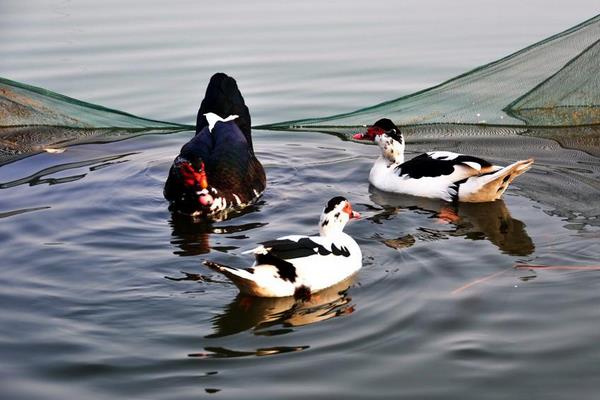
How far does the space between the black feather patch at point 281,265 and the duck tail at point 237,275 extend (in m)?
0.20

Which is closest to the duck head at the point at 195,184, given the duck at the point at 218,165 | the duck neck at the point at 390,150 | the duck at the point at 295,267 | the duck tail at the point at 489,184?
the duck at the point at 218,165

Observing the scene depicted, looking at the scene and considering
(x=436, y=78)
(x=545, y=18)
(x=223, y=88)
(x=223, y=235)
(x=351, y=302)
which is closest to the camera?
(x=351, y=302)

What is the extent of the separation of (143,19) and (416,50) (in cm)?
520

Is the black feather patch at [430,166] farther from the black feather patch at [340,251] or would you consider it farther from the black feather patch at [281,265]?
the black feather patch at [281,265]

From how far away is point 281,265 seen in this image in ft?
24.8

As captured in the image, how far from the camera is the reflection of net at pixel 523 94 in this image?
11297 millimetres

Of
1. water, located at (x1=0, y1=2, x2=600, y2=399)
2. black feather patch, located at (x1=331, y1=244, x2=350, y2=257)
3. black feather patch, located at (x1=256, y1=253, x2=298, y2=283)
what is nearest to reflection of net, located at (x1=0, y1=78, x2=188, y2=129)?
water, located at (x1=0, y1=2, x2=600, y2=399)

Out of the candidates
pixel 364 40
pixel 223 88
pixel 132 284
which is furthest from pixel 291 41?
pixel 132 284

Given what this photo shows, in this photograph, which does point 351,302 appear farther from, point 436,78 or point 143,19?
point 143,19

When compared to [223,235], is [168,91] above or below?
above

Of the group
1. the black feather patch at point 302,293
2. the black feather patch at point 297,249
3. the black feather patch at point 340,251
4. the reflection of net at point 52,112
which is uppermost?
the reflection of net at point 52,112

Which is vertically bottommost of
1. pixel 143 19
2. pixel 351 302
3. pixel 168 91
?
pixel 351 302

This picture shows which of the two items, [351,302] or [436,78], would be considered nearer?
[351,302]

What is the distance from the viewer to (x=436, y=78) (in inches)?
580
